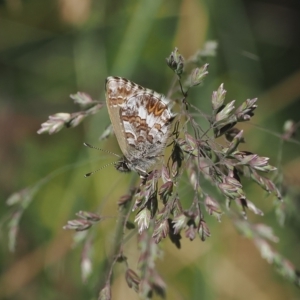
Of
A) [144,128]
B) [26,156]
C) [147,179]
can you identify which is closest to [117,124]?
[144,128]

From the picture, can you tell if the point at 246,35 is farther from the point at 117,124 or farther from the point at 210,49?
the point at 117,124

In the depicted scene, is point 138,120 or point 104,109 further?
point 104,109

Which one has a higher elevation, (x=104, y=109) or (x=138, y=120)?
(x=138, y=120)

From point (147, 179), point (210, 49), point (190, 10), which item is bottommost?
point (147, 179)

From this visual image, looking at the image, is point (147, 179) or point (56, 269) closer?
point (147, 179)

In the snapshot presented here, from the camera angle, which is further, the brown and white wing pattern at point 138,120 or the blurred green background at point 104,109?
the blurred green background at point 104,109

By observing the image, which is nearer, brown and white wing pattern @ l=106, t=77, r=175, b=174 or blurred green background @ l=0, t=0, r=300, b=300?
brown and white wing pattern @ l=106, t=77, r=175, b=174

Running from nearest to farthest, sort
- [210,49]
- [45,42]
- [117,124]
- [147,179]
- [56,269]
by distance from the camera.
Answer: [147,179]
[117,124]
[210,49]
[56,269]
[45,42]

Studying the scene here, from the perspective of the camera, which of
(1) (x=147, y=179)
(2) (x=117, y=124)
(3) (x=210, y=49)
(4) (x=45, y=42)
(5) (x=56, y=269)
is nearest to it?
(1) (x=147, y=179)
